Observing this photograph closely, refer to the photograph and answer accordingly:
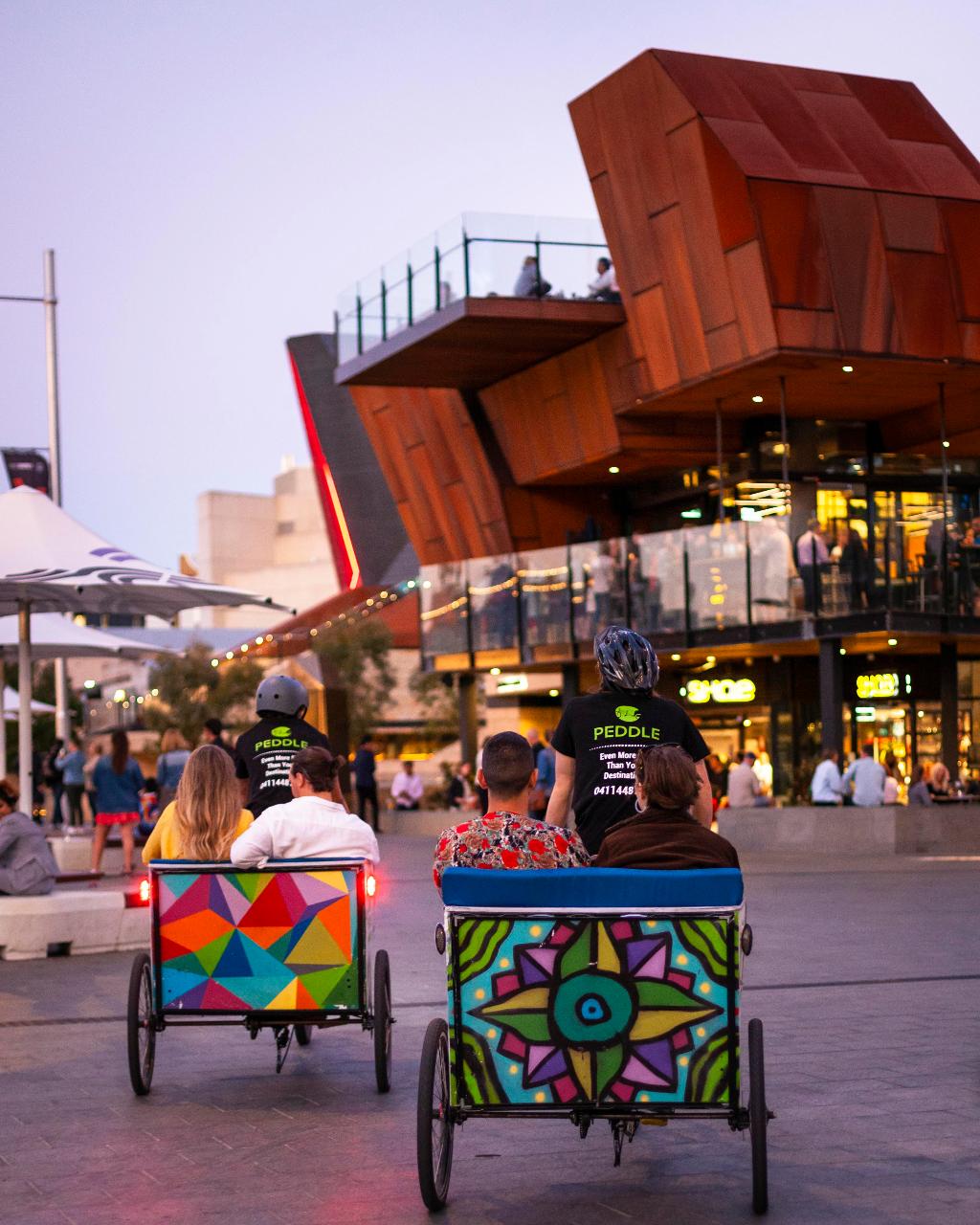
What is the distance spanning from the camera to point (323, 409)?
61781mm

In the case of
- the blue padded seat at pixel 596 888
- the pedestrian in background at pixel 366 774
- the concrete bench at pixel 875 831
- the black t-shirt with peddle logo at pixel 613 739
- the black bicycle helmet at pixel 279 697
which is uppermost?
the black bicycle helmet at pixel 279 697

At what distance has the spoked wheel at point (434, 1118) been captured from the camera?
5555mm

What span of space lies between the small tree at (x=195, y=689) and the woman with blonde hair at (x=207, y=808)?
50.9 m

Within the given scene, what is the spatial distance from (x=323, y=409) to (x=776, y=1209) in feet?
187

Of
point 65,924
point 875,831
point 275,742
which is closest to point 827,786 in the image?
point 875,831

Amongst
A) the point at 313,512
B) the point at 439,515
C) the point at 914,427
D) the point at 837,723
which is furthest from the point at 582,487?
the point at 313,512

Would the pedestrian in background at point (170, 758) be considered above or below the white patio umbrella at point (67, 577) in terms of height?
below

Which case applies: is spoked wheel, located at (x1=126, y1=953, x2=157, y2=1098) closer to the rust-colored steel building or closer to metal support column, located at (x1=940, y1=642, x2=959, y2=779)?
the rust-colored steel building

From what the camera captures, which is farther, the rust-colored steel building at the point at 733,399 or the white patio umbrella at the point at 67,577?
the rust-colored steel building at the point at 733,399

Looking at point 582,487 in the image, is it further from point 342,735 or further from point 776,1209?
point 776,1209

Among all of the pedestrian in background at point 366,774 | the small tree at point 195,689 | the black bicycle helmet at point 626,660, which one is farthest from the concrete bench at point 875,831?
the small tree at point 195,689

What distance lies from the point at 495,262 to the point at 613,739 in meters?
23.2

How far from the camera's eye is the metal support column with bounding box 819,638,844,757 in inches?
1097

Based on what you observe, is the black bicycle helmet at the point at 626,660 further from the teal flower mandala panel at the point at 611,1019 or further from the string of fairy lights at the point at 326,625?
the string of fairy lights at the point at 326,625
